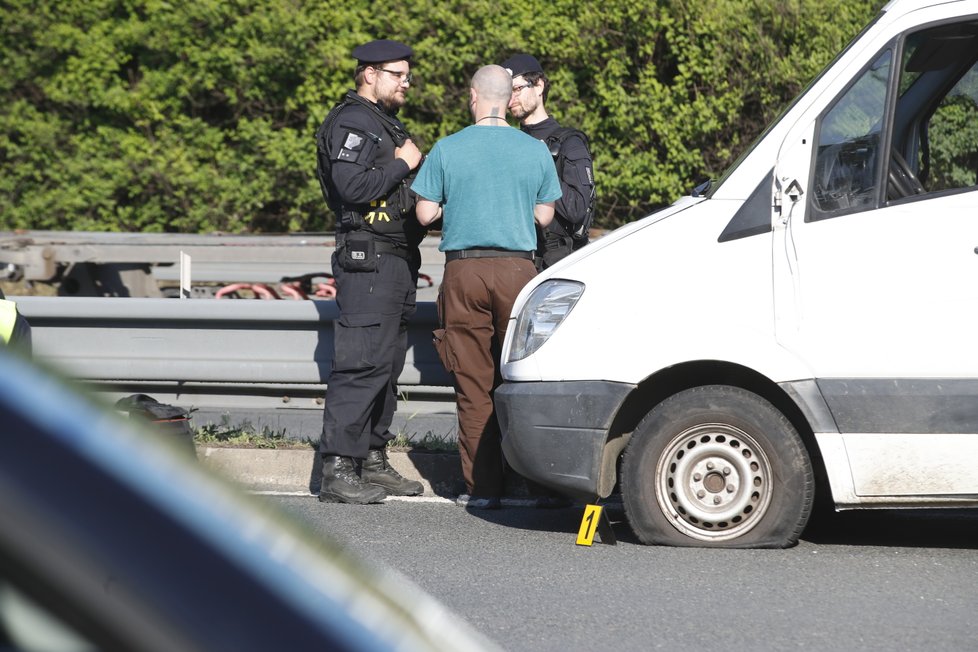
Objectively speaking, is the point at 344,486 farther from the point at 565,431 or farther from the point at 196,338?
the point at 196,338

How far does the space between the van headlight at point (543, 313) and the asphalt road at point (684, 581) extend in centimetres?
79

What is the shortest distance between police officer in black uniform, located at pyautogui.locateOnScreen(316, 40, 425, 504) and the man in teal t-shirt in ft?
0.80

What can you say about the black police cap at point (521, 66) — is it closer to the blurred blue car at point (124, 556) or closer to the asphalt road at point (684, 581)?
A: the asphalt road at point (684, 581)

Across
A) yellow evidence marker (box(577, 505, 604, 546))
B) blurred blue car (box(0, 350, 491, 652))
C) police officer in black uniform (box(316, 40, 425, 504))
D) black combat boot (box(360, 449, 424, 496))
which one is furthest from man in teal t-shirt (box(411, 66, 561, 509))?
blurred blue car (box(0, 350, 491, 652))

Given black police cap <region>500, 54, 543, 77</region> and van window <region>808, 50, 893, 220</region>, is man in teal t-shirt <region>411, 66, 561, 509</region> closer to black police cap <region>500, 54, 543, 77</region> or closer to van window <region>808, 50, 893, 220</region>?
black police cap <region>500, 54, 543, 77</region>

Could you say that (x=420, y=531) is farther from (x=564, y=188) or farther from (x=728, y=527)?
(x=564, y=188)

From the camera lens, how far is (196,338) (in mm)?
7238

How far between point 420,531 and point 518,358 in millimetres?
841

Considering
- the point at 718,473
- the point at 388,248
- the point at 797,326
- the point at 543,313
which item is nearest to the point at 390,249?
A: the point at 388,248

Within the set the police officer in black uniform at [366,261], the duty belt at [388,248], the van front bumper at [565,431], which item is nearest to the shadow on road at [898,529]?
the van front bumper at [565,431]

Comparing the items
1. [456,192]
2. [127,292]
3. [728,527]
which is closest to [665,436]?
[728,527]

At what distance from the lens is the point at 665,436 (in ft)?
16.6

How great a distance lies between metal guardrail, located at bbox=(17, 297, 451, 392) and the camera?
Answer: 710 cm

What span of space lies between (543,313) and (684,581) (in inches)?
48.0
